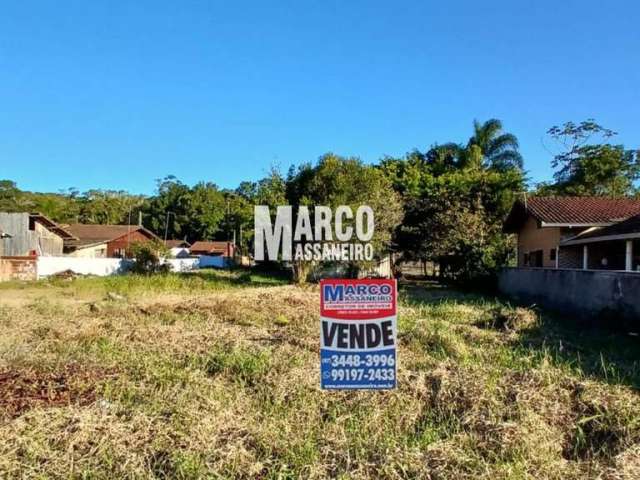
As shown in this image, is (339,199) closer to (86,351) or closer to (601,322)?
(601,322)

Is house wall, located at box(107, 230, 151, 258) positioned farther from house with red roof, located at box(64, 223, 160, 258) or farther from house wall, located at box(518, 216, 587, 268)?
house wall, located at box(518, 216, 587, 268)

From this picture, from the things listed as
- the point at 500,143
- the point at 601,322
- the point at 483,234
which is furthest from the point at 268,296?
the point at 500,143

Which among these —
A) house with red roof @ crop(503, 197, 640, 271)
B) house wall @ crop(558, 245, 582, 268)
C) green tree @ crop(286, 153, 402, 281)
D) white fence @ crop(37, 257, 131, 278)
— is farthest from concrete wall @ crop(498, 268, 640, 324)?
white fence @ crop(37, 257, 131, 278)

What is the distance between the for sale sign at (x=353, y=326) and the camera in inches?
135

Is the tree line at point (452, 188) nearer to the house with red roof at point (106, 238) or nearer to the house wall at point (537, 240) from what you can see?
the house wall at point (537, 240)

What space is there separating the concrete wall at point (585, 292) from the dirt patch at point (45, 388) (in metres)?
9.13

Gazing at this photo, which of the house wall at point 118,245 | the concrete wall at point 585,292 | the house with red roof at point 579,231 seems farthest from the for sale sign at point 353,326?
the house wall at point 118,245

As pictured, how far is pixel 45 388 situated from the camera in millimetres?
3953

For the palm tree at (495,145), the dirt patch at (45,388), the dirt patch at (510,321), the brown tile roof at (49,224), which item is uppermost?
the palm tree at (495,145)

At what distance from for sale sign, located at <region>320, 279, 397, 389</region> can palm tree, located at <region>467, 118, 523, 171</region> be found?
86.3ft

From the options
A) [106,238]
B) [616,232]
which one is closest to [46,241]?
[106,238]

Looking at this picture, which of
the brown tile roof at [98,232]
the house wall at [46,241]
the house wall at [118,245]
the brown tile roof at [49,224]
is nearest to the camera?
the brown tile roof at [49,224]

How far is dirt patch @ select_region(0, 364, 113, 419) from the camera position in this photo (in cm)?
363

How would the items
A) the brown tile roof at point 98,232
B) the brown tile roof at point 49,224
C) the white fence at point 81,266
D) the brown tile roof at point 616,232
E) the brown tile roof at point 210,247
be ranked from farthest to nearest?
the brown tile roof at point 210,247
the brown tile roof at point 98,232
the brown tile roof at point 49,224
the white fence at point 81,266
the brown tile roof at point 616,232
